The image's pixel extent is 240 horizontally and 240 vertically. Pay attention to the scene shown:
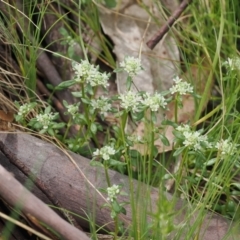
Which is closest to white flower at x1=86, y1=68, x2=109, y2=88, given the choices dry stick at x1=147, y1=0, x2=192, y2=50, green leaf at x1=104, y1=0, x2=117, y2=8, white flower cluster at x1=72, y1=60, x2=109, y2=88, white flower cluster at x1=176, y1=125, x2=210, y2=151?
white flower cluster at x1=72, y1=60, x2=109, y2=88

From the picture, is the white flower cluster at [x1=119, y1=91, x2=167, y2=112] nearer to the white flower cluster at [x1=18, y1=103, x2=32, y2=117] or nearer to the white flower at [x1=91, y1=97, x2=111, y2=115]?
the white flower at [x1=91, y1=97, x2=111, y2=115]

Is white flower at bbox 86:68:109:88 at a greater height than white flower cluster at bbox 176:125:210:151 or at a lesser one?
greater

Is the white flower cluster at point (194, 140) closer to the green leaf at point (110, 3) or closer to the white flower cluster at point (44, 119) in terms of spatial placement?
the white flower cluster at point (44, 119)

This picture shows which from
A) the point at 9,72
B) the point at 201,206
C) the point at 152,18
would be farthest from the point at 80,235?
the point at 152,18

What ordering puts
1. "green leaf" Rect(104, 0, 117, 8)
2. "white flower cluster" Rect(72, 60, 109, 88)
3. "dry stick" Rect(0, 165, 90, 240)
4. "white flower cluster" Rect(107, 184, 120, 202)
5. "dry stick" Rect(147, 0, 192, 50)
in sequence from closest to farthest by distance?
"dry stick" Rect(0, 165, 90, 240) → "white flower cluster" Rect(107, 184, 120, 202) → "white flower cluster" Rect(72, 60, 109, 88) → "dry stick" Rect(147, 0, 192, 50) → "green leaf" Rect(104, 0, 117, 8)

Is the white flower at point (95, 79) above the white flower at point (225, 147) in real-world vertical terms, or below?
above

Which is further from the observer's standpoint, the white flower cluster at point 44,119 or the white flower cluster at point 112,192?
the white flower cluster at point 44,119

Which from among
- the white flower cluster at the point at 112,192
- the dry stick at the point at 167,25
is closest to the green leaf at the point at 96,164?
the white flower cluster at the point at 112,192
